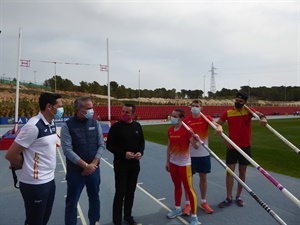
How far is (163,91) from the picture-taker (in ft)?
290

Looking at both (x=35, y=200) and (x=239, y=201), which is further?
(x=239, y=201)

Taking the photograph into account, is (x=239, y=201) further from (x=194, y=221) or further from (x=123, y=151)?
(x=123, y=151)

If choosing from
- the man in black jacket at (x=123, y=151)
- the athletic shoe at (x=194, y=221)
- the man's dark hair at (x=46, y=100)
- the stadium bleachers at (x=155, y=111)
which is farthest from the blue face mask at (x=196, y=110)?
the stadium bleachers at (x=155, y=111)

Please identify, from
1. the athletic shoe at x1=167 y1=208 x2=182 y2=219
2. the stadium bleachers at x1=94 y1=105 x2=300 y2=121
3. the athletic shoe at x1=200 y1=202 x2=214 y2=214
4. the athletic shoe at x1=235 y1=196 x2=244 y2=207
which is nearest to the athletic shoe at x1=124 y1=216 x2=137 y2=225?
the athletic shoe at x1=167 y1=208 x2=182 y2=219

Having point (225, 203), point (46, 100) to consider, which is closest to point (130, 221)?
point (225, 203)

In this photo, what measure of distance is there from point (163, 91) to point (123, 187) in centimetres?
8502

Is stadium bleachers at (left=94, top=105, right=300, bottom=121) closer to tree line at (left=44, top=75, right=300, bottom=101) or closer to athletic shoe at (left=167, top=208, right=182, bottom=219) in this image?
tree line at (left=44, top=75, right=300, bottom=101)

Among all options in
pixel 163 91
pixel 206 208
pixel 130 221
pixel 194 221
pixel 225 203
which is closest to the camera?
pixel 194 221

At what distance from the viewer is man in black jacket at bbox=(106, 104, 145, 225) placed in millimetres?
3971

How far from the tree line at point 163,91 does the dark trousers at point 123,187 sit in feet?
179

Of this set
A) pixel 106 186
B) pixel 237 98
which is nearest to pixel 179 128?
pixel 237 98

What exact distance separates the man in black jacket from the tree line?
5457 cm

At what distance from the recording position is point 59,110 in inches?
123

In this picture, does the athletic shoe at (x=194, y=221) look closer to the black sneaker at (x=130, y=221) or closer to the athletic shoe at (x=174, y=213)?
the athletic shoe at (x=174, y=213)
